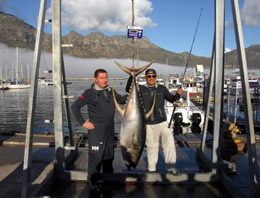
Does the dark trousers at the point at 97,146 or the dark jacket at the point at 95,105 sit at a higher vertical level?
the dark jacket at the point at 95,105

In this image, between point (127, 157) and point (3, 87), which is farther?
point (3, 87)

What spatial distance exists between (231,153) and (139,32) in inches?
139

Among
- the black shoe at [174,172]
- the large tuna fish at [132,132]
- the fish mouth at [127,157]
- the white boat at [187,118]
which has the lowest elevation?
the white boat at [187,118]

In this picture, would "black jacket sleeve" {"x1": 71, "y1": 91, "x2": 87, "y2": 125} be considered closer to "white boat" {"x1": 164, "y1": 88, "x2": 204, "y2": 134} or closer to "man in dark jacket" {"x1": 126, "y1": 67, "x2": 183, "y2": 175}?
"man in dark jacket" {"x1": 126, "y1": 67, "x2": 183, "y2": 175}

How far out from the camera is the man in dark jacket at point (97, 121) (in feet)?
9.77

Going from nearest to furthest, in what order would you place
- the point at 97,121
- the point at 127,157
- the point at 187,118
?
the point at 127,157
the point at 97,121
the point at 187,118

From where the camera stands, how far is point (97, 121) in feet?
9.88

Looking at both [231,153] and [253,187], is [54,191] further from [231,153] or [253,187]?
[231,153]

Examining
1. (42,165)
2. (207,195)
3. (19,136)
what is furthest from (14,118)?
(207,195)

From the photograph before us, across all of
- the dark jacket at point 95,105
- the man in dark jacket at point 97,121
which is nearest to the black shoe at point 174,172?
the man in dark jacket at point 97,121

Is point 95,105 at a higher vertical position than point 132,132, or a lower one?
higher

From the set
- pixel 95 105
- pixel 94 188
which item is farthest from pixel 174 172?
pixel 95 105

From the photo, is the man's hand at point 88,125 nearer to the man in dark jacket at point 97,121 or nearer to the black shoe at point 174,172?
the man in dark jacket at point 97,121

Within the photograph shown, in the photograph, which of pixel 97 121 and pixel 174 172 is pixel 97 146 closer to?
pixel 97 121
